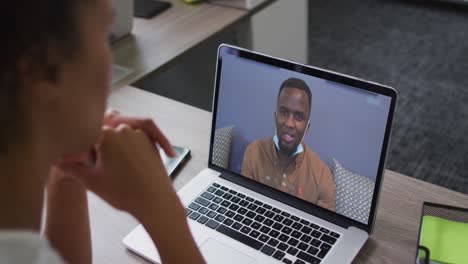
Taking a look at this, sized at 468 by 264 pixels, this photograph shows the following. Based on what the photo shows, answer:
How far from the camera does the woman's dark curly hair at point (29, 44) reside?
412 mm

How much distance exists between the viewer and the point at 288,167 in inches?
36.7

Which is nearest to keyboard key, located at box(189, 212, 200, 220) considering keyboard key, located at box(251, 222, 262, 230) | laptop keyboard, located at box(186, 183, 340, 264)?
laptop keyboard, located at box(186, 183, 340, 264)

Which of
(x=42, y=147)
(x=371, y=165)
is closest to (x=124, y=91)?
(x=371, y=165)

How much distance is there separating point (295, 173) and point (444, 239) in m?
0.27

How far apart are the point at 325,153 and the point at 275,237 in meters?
0.17

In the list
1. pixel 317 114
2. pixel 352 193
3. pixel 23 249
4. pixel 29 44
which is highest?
pixel 29 44

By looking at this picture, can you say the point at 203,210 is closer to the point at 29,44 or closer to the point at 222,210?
the point at 222,210

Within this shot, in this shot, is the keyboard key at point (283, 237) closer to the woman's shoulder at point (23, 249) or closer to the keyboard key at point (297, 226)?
the keyboard key at point (297, 226)

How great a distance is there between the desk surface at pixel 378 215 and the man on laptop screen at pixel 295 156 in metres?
0.11

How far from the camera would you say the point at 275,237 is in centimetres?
87

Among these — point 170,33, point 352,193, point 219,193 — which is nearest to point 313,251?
point 352,193

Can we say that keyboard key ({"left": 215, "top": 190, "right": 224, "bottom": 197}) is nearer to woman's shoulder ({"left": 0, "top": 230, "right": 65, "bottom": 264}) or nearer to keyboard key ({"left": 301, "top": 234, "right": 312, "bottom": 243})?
keyboard key ({"left": 301, "top": 234, "right": 312, "bottom": 243})

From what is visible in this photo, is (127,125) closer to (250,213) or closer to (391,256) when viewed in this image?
(250,213)

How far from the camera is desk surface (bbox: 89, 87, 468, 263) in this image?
866 millimetres
